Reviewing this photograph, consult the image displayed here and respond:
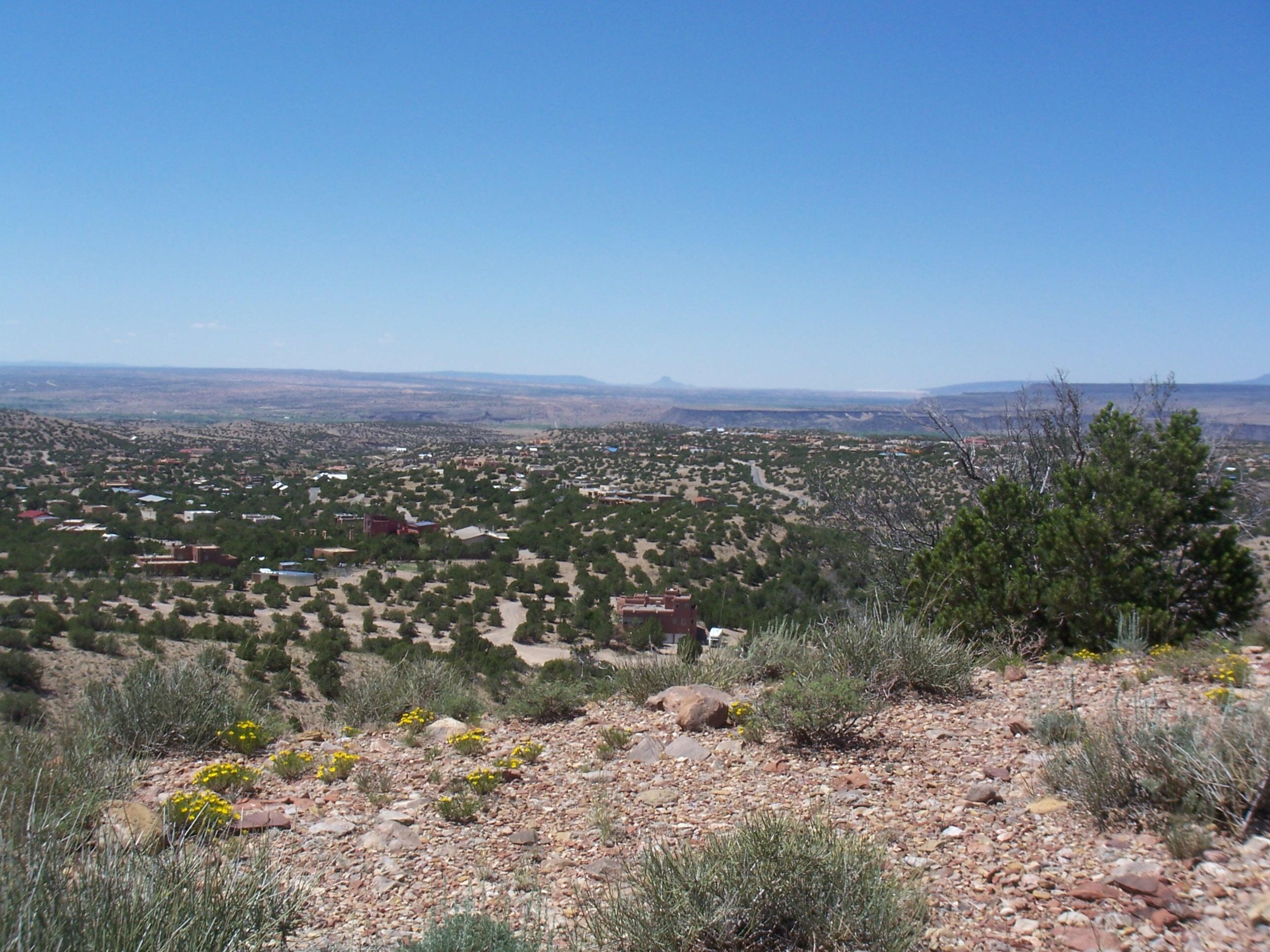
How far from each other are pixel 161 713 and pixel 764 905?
5.79 meters

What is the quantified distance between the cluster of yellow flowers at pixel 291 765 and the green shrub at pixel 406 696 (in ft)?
5.62

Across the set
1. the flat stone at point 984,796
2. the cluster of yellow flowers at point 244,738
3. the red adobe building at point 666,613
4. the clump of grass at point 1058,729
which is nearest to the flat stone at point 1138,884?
the flat stone at point 984,796

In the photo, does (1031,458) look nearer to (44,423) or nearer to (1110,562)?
(1110,562)

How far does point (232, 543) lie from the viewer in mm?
35812

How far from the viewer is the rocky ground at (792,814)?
3857 mm

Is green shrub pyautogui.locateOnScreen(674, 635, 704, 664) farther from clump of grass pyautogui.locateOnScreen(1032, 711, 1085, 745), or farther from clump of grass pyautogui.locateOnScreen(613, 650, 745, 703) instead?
clump of grass pyautogui.locateOnScreen(1032, 711, 1085, 745)

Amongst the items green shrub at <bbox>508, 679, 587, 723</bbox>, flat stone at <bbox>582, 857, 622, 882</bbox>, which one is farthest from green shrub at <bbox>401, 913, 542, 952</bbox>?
green shrub at <bbox>508, 679, 587, 723</bbox>

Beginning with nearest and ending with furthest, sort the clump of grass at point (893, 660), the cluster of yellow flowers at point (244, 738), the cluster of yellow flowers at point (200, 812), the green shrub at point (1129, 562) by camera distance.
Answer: the cluster of yellow flowers at point (200, 812) < the cluster of yellow flowers at point (244, 738) < the clump of grass at point (893, 660) < the green shrub at point (1129, 562)

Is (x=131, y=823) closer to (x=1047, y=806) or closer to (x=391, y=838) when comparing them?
(x=391, y=838)

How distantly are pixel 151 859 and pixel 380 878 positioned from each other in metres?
1.39

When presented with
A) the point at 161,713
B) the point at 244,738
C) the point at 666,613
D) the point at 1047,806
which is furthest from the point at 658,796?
the point at 666,613

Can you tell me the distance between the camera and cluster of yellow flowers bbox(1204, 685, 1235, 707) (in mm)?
5750

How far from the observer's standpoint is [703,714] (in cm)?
723

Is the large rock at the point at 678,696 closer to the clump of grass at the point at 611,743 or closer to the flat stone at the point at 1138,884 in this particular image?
the clump of grass at the point at 611,743
